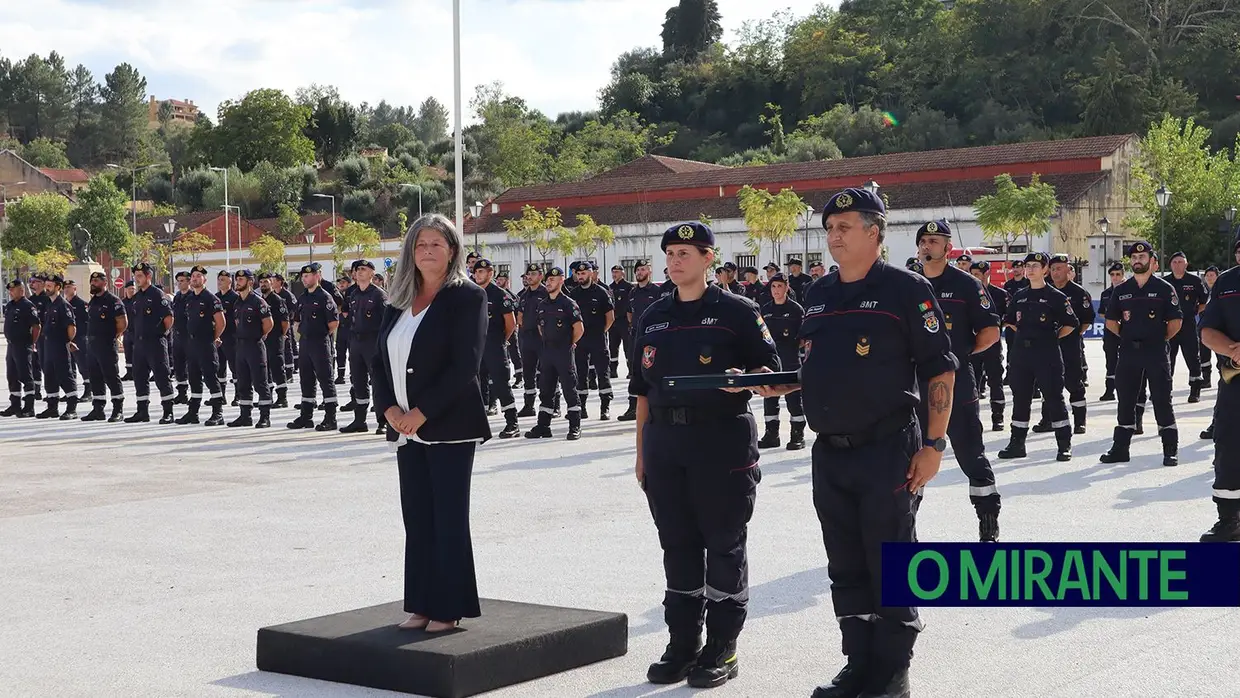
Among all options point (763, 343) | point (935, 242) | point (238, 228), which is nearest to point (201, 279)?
point (935, 242)

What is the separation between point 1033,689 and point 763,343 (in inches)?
71.9

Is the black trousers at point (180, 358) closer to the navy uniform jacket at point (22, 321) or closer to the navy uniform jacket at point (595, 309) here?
the navy uniform jacket at point (22, 321)

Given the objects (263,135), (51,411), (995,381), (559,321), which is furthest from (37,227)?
(995,381)

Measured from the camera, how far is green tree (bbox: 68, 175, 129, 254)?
83.9 meters

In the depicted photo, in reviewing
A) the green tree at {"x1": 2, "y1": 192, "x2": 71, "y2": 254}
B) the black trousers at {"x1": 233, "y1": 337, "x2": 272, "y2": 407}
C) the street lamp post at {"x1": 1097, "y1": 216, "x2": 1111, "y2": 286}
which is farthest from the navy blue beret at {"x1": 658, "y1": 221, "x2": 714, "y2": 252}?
the green tree at {"x1": 2, "y1": 192, "x2": 71, "y2": 254}

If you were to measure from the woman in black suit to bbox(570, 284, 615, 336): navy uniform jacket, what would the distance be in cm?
1254

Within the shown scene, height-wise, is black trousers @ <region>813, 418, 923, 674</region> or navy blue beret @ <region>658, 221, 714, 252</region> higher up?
navy blue beret @ <region>658, 221, 714, 252</region>

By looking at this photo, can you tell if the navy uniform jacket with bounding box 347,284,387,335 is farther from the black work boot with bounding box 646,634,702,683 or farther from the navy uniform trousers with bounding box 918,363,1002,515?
the black work boot with bounding box 646,634,702,683

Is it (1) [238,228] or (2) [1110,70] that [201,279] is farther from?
(2) [1110,70]

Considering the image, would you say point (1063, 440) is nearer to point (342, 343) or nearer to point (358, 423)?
point (358, 423)

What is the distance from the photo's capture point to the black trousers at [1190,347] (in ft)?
63.9

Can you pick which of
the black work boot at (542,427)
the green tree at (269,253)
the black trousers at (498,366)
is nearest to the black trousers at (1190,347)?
the black work boot at (542,427)

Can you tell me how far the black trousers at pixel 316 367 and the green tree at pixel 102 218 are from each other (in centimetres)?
7058

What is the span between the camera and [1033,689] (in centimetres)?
573
